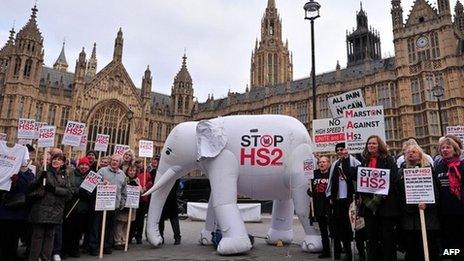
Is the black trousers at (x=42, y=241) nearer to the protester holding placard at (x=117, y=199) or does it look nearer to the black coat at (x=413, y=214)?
the protester holding placard at (x=117, y=199)

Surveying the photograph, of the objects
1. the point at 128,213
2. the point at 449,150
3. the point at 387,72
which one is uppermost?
the point at 387,72

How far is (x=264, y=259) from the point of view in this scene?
6.58 m

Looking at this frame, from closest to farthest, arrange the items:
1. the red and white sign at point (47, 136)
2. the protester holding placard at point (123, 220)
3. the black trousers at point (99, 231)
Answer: the black trousers at point (99, 231) → the protester holding placard at point (123, 220) → the red and white sign at point (47, 136)

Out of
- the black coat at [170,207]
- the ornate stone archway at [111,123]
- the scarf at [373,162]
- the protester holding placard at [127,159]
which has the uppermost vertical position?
the ornate stone archway at [111,123]

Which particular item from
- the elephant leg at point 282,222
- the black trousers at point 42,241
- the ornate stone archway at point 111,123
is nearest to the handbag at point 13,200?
the black trousers at point 42,241

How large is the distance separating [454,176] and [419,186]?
0.47 metres

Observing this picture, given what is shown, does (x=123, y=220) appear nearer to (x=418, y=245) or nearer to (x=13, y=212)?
(x=13, y=212)

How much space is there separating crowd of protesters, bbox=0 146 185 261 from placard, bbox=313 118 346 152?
405 centimetres

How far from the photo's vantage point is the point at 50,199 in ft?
18.9

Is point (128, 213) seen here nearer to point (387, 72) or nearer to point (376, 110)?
point (376, 110)

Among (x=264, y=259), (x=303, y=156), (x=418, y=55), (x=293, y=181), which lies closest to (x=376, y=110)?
(x=303, y=156)

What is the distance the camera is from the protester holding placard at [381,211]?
5.02 metres

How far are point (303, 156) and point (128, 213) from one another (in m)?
4.32

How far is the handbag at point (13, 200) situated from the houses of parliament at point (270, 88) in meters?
33.2
